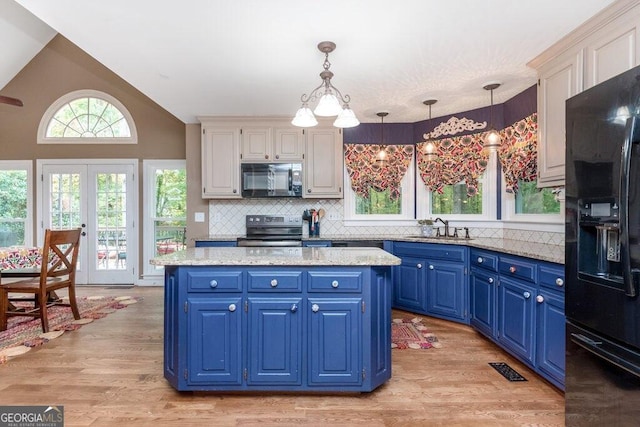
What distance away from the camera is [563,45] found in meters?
2.35

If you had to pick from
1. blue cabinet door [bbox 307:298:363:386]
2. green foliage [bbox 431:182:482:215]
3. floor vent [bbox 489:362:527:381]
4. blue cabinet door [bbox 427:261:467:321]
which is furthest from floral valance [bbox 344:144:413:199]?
blue cabinet door [bbox 307:298:363:386]

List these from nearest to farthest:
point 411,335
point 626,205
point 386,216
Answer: point 626,205 < point 411,335 < point 386,216

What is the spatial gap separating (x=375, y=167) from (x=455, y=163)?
99cm

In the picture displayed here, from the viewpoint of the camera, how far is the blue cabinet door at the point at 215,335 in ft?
6.56

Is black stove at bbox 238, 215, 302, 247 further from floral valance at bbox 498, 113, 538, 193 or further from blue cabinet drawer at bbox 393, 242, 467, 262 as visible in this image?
floral valance at bbox 498, 113, 538, 193

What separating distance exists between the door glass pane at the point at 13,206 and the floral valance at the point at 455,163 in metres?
6.02

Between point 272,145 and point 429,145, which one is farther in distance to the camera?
point 272,145

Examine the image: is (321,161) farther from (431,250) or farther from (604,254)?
(604,254)

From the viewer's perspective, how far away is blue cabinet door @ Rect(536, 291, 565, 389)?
206cm

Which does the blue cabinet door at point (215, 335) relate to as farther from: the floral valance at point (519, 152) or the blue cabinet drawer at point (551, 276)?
the floral valance at point (519, 152)

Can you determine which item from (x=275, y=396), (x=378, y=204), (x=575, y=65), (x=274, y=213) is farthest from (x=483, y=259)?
(x=274, y=213)

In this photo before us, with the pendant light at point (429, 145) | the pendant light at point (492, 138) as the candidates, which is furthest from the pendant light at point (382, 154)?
the pendant light at point (492, 138)

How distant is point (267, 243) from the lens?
4.00 m

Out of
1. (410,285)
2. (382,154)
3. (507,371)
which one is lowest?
(507,371)
